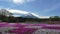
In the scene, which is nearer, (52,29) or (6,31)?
(52,29)

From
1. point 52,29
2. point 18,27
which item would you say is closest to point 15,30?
point 18,27

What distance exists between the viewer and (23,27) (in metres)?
3.41

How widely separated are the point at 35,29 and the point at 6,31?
621 millimetres

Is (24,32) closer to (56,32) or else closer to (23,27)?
(23,27)

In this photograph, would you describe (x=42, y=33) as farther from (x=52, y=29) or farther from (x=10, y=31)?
(x=10, y=31)

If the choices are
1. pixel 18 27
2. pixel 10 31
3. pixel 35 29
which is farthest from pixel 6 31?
pixel 35 29

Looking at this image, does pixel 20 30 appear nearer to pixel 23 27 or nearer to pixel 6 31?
pixel 23 27

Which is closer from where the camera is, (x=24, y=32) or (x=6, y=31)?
(x=24, y=32)

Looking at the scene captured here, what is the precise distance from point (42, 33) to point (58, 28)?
384 millimetres

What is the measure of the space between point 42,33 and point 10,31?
67 centimetres

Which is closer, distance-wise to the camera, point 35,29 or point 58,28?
point 58,28

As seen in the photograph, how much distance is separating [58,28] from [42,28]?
34cm

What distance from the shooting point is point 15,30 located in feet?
11.4

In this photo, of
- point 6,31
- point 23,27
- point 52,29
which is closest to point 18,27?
point 23,27
